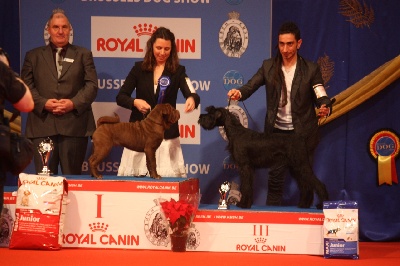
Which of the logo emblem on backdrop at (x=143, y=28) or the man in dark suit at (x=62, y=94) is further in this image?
the logo emblem on backdrop at (x=143, y=28)

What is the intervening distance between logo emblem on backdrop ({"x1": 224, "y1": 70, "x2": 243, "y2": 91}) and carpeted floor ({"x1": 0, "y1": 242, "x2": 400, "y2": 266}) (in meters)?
1.55

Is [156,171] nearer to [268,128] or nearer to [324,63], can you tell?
[268,128]

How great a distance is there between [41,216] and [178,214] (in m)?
0.88

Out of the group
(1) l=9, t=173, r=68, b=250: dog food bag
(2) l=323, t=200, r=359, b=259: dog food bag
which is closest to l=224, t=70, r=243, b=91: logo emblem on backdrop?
(2) l=323, t=200, r=359, b=259: dog food bag

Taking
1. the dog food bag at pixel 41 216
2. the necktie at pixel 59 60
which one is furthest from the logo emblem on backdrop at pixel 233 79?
the dog food bag at pixel 41 216

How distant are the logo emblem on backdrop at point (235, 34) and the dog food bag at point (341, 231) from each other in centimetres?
169

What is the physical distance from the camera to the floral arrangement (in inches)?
177

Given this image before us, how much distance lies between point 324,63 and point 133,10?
158cm

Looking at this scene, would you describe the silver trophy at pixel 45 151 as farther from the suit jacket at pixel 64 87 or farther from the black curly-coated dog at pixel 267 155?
the black curly-coated dog at pixel 267 155

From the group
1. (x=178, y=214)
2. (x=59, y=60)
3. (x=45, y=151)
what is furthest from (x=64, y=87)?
(x=178, y=214)

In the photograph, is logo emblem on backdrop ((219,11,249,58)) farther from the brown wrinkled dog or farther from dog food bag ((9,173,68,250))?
dog food bag ((9,173,68,250))

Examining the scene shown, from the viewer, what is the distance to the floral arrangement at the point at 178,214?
4.51 metres

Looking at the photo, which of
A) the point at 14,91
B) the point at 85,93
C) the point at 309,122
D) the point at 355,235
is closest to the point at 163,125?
the point at 85,93

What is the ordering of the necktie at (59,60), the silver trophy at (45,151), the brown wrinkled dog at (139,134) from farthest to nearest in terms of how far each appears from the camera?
the necktie at (59,60)
the silver trophy at (45,151)
the brown wrinkled dog at (139,134)
